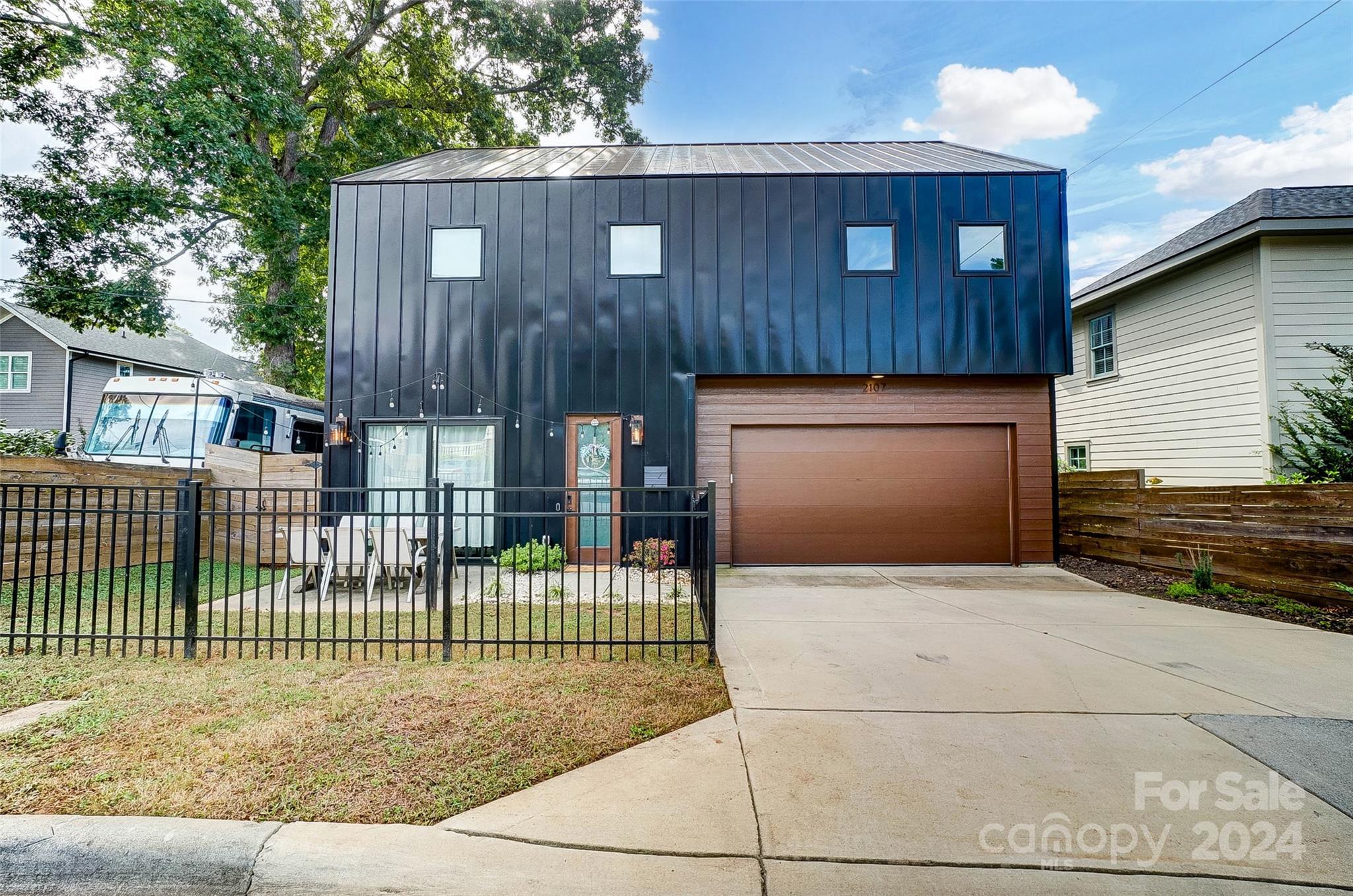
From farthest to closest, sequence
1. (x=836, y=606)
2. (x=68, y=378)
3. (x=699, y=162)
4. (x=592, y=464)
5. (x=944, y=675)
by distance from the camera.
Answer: (x=68, y=378) < (x=699, y=162) < (x=592, y=464) < (x=836, y=606) < (x=944, y=675)

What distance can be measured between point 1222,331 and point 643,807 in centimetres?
1207

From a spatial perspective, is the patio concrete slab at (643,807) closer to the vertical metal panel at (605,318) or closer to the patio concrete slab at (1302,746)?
the patio concrete slab at (1302,746)

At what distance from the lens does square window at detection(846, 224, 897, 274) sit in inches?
335

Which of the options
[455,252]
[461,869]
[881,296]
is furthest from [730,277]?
[461,869]

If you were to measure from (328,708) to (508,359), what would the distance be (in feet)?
19.8

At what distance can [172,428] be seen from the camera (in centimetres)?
912

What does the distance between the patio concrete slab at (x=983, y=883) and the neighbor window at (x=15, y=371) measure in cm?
2396

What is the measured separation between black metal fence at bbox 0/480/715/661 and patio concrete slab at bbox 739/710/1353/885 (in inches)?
51.3

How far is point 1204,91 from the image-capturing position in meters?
7.72

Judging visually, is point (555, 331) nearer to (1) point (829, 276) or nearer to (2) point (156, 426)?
(1) point (829, 276)

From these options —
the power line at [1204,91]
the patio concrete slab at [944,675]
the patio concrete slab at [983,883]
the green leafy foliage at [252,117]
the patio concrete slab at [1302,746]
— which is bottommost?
the patio concrete slab at [983,883]

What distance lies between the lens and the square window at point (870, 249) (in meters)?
8.51

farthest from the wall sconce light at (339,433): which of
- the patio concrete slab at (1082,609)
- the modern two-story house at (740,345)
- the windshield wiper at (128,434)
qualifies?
the patio concrete slab at (1082,609)

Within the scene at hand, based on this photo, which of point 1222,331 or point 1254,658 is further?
point 1222,331
